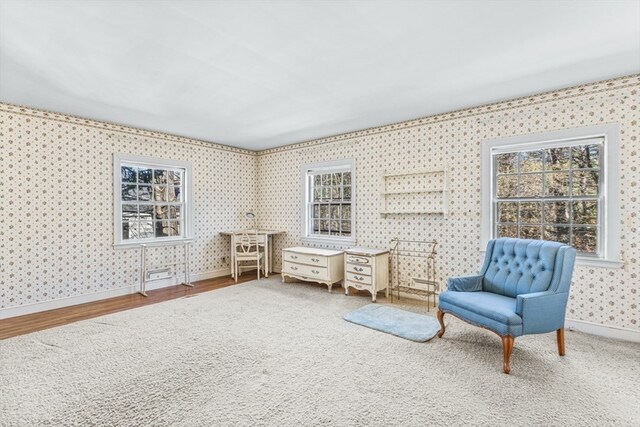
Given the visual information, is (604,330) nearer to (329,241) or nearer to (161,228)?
(329,241)

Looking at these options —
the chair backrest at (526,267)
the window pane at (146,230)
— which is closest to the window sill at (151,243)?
the window pane at (146,230)

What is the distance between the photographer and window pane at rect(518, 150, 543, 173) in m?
3.61

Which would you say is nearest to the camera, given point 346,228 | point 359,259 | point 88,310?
point 88,310

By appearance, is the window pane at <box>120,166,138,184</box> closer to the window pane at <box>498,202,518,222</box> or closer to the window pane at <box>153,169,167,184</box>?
the window pane at <box>153,169,167,184</box>

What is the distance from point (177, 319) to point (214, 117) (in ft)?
8.51

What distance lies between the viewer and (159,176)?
205 inches

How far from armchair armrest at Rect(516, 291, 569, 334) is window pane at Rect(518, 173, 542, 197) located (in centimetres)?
144

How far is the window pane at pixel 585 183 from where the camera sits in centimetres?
329

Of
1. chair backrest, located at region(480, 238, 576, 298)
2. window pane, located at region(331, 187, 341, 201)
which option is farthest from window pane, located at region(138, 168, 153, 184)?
chair backrest, located at region(480, 238, 576, 298)

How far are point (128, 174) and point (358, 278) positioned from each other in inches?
152

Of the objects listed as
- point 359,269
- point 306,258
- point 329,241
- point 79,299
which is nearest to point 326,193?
point 329,241

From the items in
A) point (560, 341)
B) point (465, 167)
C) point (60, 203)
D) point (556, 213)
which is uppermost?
point (465, 167)

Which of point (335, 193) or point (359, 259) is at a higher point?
point (335, 193)

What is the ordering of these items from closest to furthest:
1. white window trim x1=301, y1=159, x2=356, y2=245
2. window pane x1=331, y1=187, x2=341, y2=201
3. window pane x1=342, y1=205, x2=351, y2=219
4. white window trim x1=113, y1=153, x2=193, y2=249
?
white window trim x1=113, y1=153, x2=193, y2=249, white window trim x1=301, y1=159, x2=356, y2=245, window pane x1=342, y1=205, x2=351, y2=219, window pane x1=331, y1=187, x2=341, y2=201
